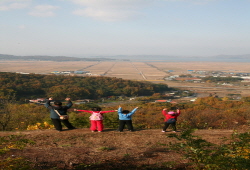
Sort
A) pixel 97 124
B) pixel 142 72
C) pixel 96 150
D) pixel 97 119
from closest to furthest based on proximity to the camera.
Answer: pixel 96 150 → pixel 97 119 → pixel 97 124 → pixel 142 72

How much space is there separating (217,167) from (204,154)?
1.14 feet

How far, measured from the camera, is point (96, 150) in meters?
7.72

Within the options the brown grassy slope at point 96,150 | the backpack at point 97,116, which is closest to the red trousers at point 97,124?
the backpack at point 97,116

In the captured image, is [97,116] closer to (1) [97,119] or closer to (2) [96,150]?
(1) [97,119]

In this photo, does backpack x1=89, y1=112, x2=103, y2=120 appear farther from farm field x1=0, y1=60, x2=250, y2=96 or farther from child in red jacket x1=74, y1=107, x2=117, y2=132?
farm field x1=0, y1=60, x2=250, y2=96

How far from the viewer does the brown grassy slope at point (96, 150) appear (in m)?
6.57

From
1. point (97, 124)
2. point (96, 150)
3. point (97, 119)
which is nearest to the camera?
point (96, 150)

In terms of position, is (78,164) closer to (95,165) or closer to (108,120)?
(95,165)

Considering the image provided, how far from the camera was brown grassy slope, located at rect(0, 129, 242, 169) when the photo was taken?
259 inches

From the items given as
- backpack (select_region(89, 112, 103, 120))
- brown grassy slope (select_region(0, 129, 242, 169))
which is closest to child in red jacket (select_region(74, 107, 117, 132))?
backpack (select_region(89, 112, 103, 120))

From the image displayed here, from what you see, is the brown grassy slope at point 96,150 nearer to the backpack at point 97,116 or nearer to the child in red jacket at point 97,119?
the child in red jacket at point 97,119

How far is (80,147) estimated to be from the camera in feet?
26.4

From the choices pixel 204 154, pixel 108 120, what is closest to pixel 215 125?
pixel 108 120

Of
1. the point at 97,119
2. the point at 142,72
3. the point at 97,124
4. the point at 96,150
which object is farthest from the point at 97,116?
the point at 142,72
